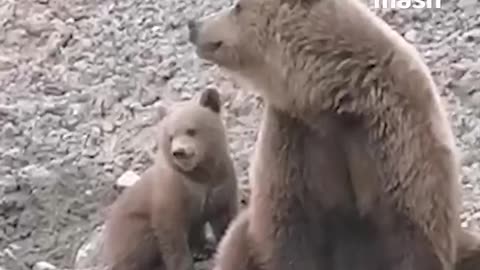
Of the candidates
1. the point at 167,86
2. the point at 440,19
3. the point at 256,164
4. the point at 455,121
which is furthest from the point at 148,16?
the point at 256,164

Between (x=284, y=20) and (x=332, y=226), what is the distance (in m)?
0.60

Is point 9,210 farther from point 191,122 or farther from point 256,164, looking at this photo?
point 256,164

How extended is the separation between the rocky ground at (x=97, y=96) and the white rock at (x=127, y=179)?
42 millimetres

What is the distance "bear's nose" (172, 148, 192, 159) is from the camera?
4555mm

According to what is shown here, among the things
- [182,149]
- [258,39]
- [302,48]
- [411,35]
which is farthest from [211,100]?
[411,35]

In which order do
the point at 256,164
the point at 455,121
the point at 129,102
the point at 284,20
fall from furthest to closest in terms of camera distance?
the point at 129,102
the point at 455,121
the point at 256,164
the point at 284,20

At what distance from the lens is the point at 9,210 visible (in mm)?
5488

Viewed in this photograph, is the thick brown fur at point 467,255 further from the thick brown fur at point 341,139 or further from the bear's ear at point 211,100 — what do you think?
the bear's ear at point 211,100

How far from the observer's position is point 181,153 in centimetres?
456

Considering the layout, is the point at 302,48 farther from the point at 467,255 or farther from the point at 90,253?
the point at 90,253

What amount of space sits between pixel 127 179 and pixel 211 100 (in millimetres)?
869

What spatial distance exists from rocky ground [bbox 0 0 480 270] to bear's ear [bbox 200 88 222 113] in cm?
64

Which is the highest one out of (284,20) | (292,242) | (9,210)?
(284,20)

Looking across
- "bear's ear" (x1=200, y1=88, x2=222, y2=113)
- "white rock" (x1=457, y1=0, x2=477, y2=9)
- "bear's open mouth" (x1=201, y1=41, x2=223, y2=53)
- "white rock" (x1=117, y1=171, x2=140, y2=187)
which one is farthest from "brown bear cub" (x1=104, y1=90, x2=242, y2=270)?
"white rock" (x1=457, y1=0, x2=477, y2=9)
